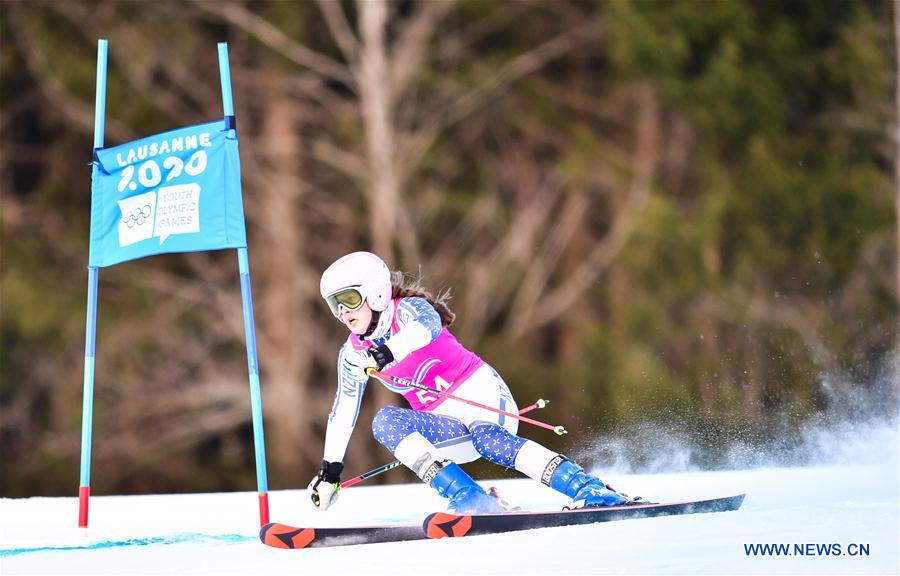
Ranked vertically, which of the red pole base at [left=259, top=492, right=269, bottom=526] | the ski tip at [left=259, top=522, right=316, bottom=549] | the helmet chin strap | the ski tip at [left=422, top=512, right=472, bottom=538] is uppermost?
the helmet chin strap

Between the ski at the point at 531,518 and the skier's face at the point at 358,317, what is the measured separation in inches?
36.3

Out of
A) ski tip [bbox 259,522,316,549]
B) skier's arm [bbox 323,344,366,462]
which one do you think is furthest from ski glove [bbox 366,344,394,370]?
ski tip [bbox 259,522,316,549]

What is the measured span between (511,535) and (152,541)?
1669mm

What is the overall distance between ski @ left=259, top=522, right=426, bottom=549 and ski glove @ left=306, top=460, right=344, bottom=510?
452 millimetres

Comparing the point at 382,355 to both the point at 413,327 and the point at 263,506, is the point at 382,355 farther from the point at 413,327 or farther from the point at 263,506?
the point at 263,506

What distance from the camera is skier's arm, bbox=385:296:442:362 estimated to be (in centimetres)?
600

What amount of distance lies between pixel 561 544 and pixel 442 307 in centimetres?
141

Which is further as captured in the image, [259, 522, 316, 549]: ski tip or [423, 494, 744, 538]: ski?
[259, 522, 316, 549]: ski tip

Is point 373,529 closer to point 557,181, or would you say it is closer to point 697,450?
point 697,450

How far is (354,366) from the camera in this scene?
6.21m

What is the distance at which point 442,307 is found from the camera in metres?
6.44
